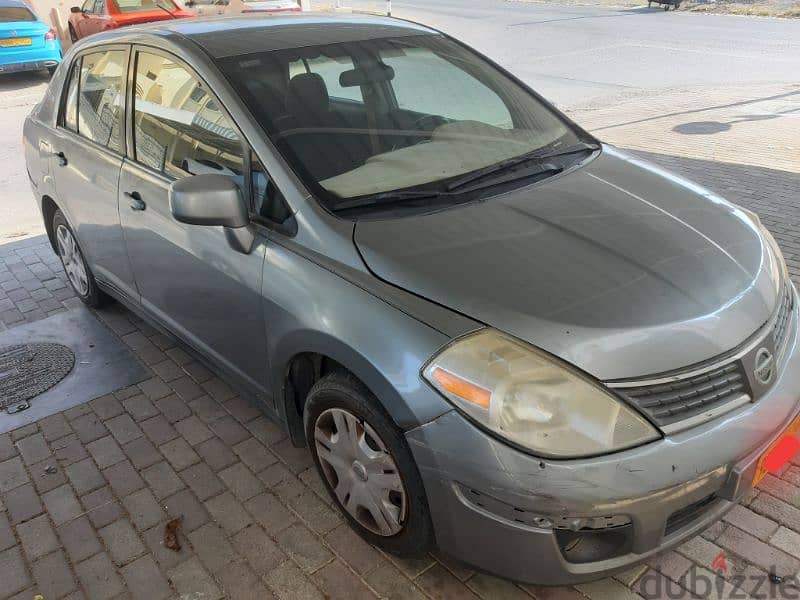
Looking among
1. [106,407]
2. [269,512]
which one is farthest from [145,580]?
[106,407]

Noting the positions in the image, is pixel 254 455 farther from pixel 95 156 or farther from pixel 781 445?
pixel 781 445

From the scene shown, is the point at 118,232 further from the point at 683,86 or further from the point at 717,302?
the point at 683,86

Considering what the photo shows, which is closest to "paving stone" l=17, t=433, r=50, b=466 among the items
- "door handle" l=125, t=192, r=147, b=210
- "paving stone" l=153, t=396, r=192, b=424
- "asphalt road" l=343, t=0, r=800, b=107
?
"paving stone" l=153, t=396, r=192, b=424

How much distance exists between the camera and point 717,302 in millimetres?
2078

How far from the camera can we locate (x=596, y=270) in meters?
2.13

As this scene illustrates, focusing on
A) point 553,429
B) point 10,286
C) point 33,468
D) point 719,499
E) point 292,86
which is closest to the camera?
point 553,429

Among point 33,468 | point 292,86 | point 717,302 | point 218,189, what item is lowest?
point 33,468

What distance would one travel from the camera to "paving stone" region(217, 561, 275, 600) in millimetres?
2305

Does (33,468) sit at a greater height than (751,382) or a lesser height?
lesser

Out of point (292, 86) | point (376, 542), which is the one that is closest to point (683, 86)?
point (292, 86)

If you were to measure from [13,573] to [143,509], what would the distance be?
0.49 meters

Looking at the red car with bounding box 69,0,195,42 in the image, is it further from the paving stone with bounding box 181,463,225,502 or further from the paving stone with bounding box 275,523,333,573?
the paving stone with bounding box 275,523,333,573

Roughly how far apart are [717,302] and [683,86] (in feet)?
33.9

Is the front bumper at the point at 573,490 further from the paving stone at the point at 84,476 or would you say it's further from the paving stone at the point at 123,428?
the paving stone at the point at 123,428
